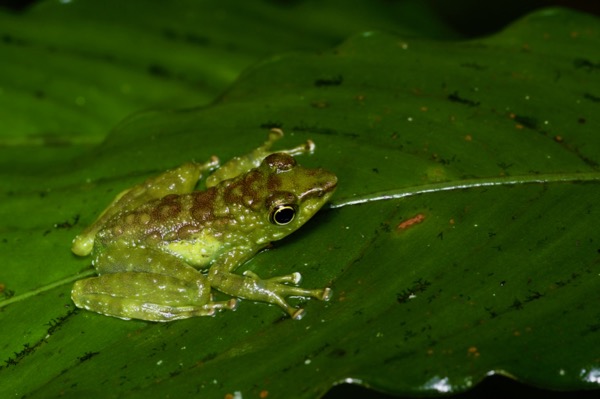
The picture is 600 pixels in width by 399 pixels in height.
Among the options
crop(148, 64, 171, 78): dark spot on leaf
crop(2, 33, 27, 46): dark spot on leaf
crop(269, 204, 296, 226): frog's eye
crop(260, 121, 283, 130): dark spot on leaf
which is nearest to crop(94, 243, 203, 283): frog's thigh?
crop(269, 204, 296, 226): frog's eye

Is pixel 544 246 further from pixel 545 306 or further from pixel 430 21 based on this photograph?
pixel 430 21

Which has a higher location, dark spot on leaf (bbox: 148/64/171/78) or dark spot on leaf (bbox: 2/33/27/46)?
dark spot on leaf (bbox: 2/33/27/46)

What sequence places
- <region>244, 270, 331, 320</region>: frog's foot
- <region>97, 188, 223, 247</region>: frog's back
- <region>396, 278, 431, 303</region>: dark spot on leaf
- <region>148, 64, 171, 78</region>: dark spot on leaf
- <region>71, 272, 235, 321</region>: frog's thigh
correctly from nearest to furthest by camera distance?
1. <region>396, 278, 431, 303</region>: dark spot on leaf
2. <region>244, 270, 331, 320</region>: frog's foot
3. <region>71, 272, 235, 321</region>: frog's thigh
4. <region>97, 188, 223, 247</region>: frog's back
5. <region>148, 64, 171, 78</region>: dark spot on leaf

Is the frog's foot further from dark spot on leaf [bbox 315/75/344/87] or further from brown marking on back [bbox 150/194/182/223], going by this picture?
dark spot on leaf [bbox 315/75/344/87]

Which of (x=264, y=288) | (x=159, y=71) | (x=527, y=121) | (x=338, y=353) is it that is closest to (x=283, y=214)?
(x=264, y=288)

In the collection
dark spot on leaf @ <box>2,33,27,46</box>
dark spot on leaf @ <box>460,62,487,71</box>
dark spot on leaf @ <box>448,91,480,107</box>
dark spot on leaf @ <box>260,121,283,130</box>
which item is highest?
dark spot on leaf @ <box>460,62,487,71</box>

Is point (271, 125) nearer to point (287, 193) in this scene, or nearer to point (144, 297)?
point (287, 193)

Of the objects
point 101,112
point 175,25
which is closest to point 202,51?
point 175,25
